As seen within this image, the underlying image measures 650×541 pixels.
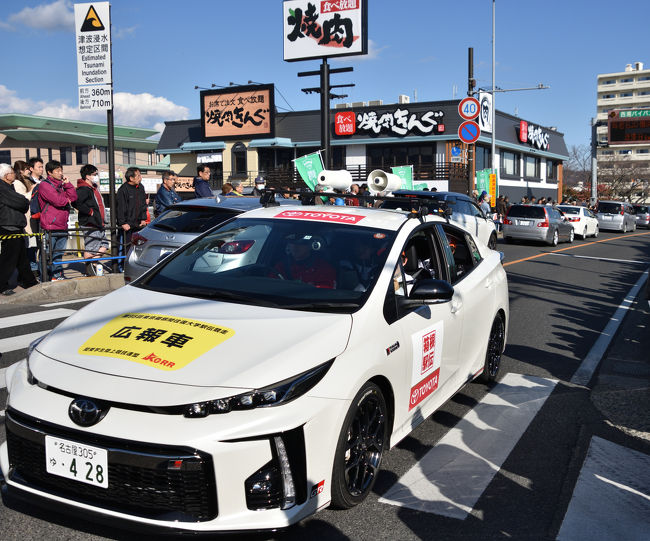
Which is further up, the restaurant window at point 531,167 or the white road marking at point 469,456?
Answer: the restaurant window at point 531,167

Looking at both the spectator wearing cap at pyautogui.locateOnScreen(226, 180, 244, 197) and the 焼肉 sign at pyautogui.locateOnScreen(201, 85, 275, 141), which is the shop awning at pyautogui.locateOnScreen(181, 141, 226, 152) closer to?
the 焼肉 sign at pyautogui.locateOnScreen(201, 85, 275, 141)

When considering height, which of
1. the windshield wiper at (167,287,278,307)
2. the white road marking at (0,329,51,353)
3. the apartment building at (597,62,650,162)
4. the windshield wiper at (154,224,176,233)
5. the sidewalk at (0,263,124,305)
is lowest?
the white road marking at (0,329,51,353)

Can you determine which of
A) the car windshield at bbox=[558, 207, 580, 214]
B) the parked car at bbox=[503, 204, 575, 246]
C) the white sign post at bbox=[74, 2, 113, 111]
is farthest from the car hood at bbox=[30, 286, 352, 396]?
the car windshield at bbox=[558, 207, 580, 214]

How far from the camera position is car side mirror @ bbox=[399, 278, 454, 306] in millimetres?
3947

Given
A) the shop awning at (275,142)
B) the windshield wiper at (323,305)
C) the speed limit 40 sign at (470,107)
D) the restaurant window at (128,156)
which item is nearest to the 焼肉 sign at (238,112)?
the shop awning at (275,142)

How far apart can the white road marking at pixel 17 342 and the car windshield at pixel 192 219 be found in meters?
1.92

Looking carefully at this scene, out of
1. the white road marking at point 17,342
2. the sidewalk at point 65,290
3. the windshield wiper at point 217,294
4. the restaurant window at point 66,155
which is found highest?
the restaurant window at point 66,155

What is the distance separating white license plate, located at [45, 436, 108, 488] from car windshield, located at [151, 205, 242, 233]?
5.37 m

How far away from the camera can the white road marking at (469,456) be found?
3.62m

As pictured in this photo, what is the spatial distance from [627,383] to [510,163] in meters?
48.2

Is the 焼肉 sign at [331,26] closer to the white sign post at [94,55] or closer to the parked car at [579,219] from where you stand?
the white sign post at [94,55]

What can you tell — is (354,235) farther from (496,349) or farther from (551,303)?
(551,303)

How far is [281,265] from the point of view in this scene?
4.24m

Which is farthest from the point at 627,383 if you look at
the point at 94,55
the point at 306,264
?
the point at 94,55
